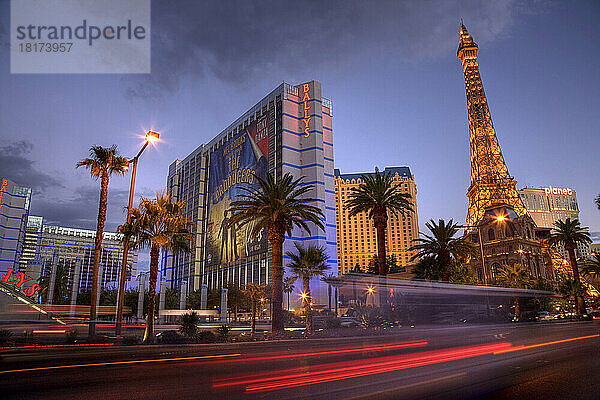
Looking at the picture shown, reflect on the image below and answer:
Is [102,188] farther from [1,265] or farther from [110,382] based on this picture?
[1,265]

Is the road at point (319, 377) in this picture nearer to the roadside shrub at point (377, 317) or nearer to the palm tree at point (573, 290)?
the roadside shrub at point (377, 317)

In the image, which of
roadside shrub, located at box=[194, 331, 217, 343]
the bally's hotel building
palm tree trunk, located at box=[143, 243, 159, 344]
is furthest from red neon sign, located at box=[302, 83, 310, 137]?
roadside shrub, located at box=[194, 331, 217, 343]

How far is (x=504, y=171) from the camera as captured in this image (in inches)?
4724

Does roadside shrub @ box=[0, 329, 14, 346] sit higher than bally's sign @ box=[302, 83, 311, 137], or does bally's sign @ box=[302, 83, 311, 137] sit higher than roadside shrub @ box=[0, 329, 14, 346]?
bally's sign @ box=[302, 83, 311, 137]

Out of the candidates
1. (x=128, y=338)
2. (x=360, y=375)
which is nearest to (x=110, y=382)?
(x=360, y=375)

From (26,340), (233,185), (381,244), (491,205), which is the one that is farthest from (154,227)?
(491,205)

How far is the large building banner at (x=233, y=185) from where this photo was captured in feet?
320

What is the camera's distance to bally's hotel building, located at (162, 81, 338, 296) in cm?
9023

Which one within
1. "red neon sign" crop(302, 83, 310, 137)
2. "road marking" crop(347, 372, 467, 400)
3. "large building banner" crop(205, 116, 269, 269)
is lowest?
"road marking" crop(347, 372, 467, 400)

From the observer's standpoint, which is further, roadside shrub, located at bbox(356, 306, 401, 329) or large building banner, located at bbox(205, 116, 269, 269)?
large building banner, located at bbox(205, 116, 269, 269)

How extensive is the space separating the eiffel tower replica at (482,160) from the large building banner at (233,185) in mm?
66939

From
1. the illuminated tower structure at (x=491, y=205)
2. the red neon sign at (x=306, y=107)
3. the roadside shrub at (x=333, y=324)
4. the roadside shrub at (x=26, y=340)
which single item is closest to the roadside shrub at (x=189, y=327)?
the roadside shrub at (x=26, y=340)

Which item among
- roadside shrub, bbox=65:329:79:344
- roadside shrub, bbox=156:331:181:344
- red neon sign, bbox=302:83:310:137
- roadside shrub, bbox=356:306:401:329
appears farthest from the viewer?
red neon sign, bbox=302:83:310:137

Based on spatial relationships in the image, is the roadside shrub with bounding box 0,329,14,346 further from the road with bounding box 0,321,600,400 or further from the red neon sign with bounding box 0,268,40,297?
the red neon sign with bounding box 0,268,40,297
